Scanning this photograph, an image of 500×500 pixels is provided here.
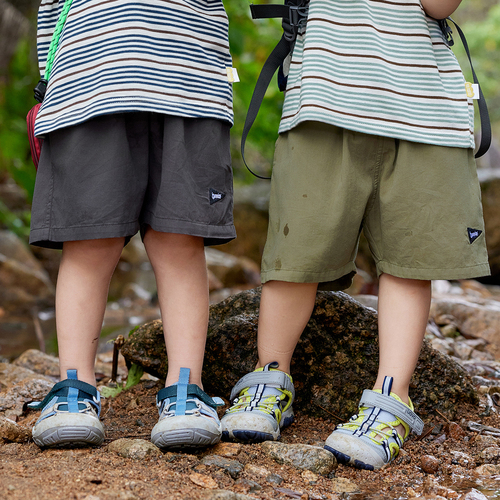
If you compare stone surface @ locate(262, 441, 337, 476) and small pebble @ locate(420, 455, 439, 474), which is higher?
stone surface @ locate(262, 441, 337, 476)

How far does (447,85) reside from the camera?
175cm

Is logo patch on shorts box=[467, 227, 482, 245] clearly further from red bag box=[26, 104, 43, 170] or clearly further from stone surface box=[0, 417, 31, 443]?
stone surface box=[0, 417, 31, 443]

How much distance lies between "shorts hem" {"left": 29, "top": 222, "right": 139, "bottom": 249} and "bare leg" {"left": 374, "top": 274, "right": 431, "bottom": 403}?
82cm

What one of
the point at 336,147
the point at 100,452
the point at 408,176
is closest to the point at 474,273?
the point at 408,176

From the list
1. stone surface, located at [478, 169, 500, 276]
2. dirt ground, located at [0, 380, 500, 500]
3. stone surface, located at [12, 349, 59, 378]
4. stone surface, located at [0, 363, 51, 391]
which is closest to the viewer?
dirt ground, located at [0, 380, 500, 500]

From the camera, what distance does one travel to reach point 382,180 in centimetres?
175

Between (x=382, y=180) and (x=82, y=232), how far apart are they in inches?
35.5

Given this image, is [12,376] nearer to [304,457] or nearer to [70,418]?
[70,418]

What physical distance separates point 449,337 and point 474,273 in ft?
6.29

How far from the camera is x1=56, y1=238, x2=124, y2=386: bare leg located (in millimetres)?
1687

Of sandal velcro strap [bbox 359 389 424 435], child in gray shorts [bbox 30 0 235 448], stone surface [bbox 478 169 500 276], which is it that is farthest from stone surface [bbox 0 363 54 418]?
stone surface [bbox 478 169 500 276]

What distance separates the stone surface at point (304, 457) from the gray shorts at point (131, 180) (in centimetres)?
62

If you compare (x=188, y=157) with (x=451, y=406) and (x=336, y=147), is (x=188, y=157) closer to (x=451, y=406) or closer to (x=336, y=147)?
(x=336, y=147)

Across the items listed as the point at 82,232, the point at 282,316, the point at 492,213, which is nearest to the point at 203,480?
the point at 282,316
